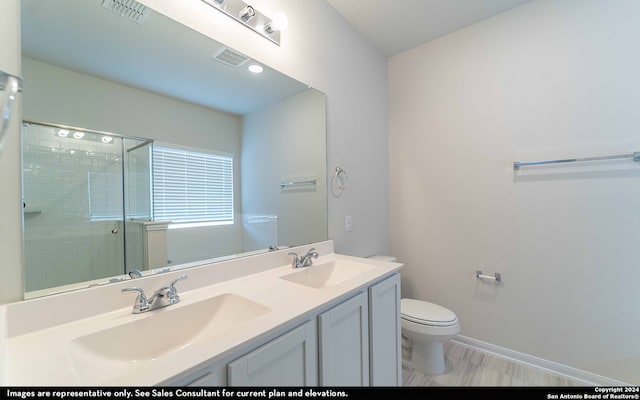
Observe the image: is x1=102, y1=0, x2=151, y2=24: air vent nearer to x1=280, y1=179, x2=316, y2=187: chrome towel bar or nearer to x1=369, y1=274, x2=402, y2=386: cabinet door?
x1=280, y1=179, x2=316, y2=187: chrome towel bar

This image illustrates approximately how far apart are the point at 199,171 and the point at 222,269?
48cm

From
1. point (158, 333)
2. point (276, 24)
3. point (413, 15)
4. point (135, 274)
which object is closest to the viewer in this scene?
point (158, 333)

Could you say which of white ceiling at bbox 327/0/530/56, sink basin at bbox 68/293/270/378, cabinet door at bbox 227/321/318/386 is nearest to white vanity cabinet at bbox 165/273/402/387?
cabinet door at bbox 227/321/318/386

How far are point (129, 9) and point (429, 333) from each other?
2294 mm

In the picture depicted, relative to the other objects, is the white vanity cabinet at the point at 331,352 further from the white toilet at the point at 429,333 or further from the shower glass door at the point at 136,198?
the shower glass door at the point at 136,198

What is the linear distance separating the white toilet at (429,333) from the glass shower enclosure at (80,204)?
167cm

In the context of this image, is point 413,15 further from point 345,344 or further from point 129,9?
point 345,344

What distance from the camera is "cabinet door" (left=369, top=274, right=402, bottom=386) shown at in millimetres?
1212

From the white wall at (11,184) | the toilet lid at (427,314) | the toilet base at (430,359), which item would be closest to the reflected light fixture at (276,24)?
the white wall at (11,184)

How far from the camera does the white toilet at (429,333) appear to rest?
168cm

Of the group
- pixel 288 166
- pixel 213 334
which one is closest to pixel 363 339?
pixel 213 334

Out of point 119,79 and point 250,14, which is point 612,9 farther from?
point 119,79

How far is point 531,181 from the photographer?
1.80 m

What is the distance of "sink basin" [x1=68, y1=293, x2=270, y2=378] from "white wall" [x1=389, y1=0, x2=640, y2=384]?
5.97 feet
